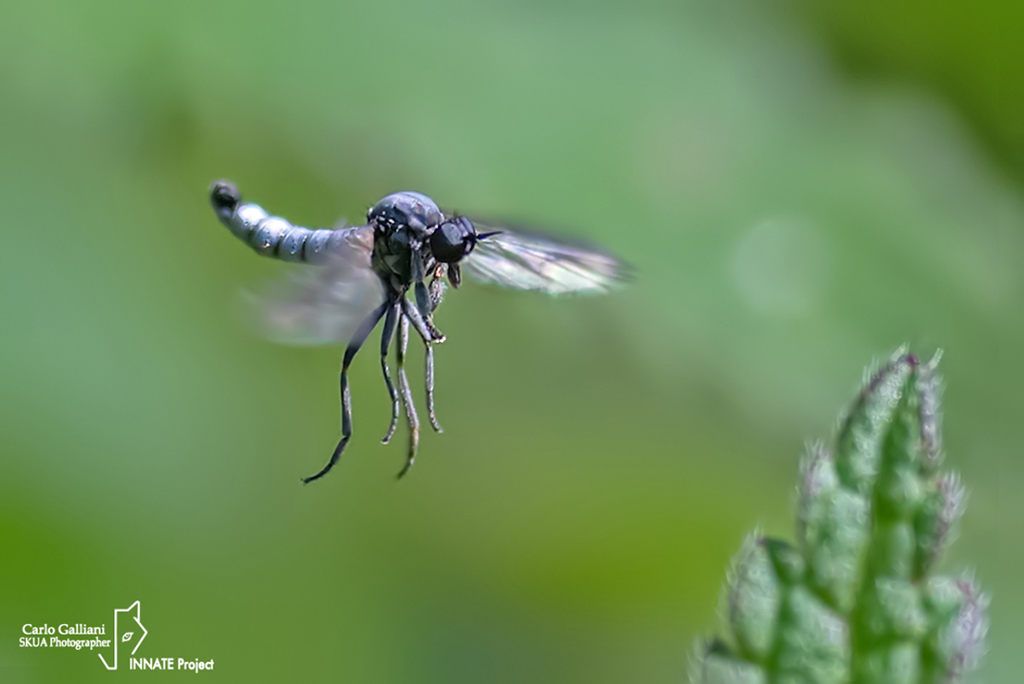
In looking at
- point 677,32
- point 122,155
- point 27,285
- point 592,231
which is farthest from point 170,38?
point 677,32

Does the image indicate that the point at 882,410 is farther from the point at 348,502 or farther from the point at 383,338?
the point at 348,502

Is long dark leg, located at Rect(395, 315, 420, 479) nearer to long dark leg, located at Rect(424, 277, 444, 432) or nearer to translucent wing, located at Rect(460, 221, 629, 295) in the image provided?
long dark leg, located at Rect(424, 277, 444, 432)

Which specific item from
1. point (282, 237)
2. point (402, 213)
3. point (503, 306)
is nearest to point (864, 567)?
point (402, 213)

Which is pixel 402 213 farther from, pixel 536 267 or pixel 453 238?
pixel 536 267

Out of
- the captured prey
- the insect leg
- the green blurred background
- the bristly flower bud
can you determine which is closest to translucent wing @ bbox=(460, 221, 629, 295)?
the captured prey

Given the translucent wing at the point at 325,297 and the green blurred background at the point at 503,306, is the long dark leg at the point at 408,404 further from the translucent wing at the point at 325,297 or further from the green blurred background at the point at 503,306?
the green blurred background at the point at 503,306

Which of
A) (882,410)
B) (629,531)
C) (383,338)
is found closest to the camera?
(882,410)

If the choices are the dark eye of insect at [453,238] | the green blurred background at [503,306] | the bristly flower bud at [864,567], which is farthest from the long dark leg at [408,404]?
the green blurred background at [503,306]
